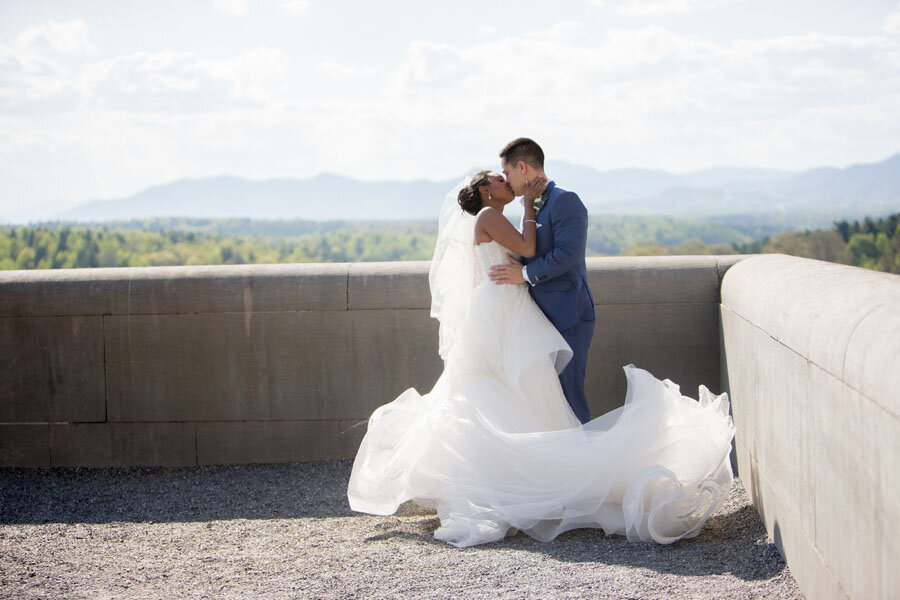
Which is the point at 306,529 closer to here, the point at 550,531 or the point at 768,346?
the point at 550,531

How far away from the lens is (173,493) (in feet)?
18.7

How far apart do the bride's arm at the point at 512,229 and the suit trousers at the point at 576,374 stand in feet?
1.77

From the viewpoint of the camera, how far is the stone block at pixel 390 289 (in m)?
6.00

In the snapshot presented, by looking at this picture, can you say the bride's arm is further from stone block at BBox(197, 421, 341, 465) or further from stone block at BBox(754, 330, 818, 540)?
stone block at BBox(197, 421, 341, 465)

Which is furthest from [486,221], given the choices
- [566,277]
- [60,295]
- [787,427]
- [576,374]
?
[60,295]

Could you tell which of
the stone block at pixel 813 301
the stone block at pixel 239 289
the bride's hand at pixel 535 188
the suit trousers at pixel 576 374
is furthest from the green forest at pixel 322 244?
the stone block at pixel 239 289

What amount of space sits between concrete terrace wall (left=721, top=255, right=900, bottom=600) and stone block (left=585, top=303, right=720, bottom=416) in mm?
1220

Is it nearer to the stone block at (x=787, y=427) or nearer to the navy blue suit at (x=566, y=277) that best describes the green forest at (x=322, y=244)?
the navy blue suit at (x=566, y=277)

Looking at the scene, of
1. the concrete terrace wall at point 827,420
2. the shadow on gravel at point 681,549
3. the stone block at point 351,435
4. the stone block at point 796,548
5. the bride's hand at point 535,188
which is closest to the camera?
the concrete terrace wall at point 827,420

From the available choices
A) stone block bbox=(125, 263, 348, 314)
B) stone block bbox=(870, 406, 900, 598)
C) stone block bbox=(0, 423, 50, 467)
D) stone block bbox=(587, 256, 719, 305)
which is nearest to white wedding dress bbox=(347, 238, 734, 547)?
stone block bbox=(587, 256, 719, 305)

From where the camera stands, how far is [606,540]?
4137 mm

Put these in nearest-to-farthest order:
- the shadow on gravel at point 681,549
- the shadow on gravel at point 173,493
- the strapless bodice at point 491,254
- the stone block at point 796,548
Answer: the stone block at point 796,548, the shadow on gravel at point 681,549, the strapless bodice at point 491,254, the shadow on gravel at point 173,493

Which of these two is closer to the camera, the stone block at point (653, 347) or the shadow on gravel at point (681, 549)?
the shadow on gravel at point (681, 549)

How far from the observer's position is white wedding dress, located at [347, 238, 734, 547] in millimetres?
4195
